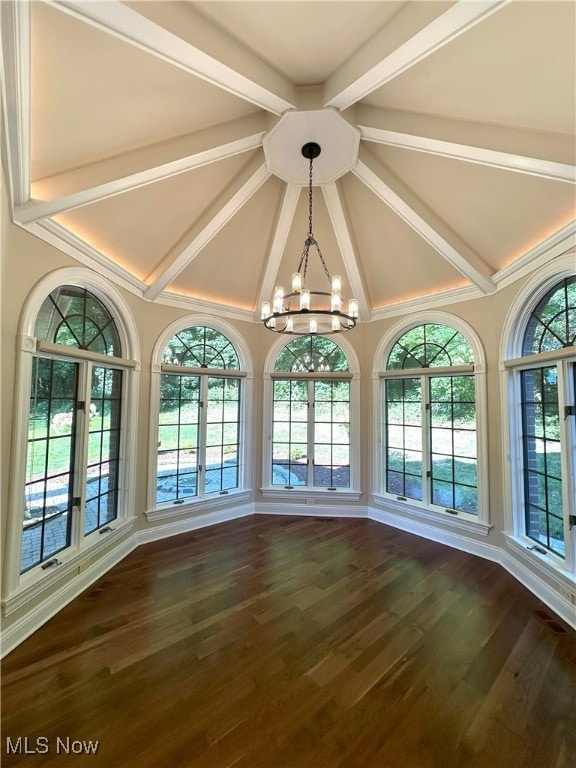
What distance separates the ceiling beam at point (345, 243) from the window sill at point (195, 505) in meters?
3.29

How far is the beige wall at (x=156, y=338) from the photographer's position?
2205 mm

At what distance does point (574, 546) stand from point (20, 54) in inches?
196

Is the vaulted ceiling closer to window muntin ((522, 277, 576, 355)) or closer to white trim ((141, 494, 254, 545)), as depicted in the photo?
window muntin ((522, 277, 576, 355))

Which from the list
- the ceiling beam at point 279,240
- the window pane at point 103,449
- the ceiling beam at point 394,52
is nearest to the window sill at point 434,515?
the ceiling beam at point 279,240

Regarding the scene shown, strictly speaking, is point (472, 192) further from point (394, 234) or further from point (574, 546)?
point (574, 546)

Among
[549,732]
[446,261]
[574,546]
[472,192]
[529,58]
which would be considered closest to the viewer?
[549,732]

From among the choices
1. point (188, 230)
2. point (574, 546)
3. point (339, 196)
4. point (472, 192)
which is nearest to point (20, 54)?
point (188, 230)

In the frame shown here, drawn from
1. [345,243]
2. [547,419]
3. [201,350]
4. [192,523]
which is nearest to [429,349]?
[547,419]

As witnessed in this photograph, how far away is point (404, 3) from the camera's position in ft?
5.83

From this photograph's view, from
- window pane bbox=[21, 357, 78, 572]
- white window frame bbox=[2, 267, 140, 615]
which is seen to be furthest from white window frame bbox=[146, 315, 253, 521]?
window pane bbox=[21, 357, 78, 572]

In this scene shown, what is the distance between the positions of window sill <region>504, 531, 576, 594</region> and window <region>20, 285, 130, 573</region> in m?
4.28

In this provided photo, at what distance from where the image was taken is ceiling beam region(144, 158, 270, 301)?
3129 millimetres

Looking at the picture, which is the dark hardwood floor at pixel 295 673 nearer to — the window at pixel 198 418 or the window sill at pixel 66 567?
the window sill at pixel 66 567

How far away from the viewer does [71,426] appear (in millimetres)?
2936
